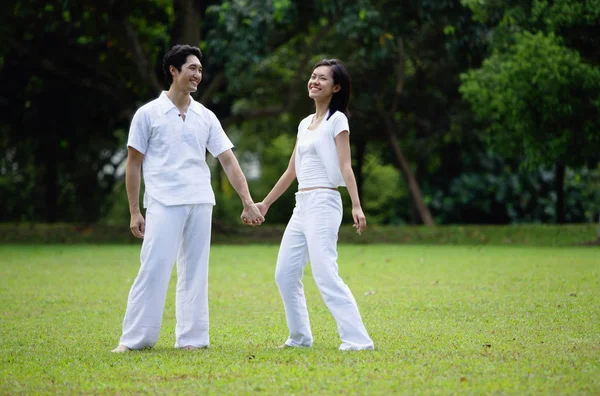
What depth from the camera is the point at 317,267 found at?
693cm

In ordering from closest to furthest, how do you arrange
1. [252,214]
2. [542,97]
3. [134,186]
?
[134,186] → [252,214] → [542,97]

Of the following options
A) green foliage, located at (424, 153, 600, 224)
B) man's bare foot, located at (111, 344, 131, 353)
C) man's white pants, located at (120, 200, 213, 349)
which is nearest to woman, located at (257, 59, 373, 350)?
man's white pants, located at (120, 200, 213, 349)

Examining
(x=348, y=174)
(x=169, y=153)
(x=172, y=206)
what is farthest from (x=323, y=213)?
(x=169, y=153)

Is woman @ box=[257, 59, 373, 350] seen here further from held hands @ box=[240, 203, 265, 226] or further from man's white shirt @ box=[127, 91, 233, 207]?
man's white shirt @ box=[127, 91, 233, 207]

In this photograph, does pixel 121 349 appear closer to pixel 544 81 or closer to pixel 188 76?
pixel 188 76

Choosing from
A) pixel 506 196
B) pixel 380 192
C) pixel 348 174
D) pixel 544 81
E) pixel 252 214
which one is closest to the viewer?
pixel 348 174

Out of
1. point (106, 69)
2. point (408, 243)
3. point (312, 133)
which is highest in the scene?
point (106, 69)

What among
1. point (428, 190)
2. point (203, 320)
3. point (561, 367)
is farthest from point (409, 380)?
→ point (428, 190)

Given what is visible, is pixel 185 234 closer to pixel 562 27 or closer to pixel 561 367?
Answer: pixel 561 367

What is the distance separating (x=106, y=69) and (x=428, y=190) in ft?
44.1

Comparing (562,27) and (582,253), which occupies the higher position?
(562,27)

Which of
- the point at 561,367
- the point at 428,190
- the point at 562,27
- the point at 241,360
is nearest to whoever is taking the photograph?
the point at 561,367

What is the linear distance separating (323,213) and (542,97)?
14.8 m

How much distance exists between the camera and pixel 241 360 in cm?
661
